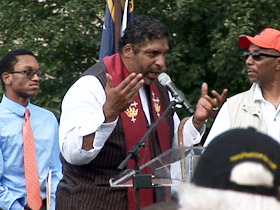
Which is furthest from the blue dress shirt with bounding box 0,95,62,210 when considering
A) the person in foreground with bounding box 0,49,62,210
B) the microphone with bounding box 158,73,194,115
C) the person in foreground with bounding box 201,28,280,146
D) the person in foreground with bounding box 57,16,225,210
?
the microphone with bounding box 158,73,194,115

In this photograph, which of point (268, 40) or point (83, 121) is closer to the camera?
point (83, 121)

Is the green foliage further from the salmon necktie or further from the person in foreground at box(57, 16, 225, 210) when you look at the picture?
the person in foreground at box(57, 16, 225, 210)

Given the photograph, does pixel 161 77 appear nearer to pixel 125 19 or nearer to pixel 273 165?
pixel 125 19

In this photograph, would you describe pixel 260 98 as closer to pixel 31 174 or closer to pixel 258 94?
pixel 258 94

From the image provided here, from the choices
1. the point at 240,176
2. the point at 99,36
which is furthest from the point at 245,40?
the point at 240,176

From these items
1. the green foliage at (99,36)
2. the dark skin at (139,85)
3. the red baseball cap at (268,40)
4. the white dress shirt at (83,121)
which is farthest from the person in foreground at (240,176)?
the green foliage at (99,36)

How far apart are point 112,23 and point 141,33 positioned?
6.19ft

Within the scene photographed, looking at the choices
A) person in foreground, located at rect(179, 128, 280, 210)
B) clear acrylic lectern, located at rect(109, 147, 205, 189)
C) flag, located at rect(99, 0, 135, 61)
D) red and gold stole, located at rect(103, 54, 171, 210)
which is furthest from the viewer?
flag, located at rect(99, 0, 135, 61)

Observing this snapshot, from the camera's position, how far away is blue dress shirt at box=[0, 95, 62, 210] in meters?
6.10

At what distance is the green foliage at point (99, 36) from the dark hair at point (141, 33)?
7.61 ft

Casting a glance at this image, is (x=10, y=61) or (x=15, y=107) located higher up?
(x=10, y=61)

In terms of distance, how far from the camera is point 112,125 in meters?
4.64

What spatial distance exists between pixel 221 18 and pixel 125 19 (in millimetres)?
1233

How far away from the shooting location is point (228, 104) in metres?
5.23
